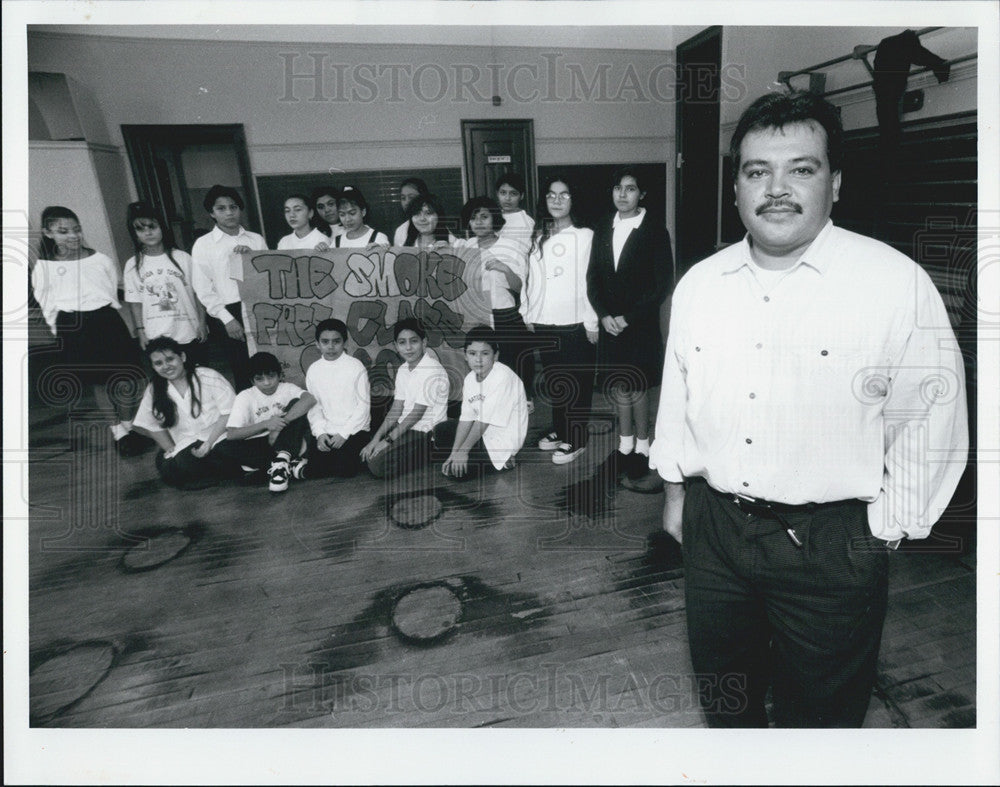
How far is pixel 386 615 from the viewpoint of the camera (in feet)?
6.67

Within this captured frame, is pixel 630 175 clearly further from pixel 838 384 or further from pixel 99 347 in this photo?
pixel 99 347

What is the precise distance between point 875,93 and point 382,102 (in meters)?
3.46

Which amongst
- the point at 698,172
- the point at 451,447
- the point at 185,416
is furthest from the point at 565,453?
the point at 698,172

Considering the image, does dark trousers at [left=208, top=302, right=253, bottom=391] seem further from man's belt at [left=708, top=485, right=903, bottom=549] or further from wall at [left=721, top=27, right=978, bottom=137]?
man's belt at [left=708, top=485, right=903, bottom=549]

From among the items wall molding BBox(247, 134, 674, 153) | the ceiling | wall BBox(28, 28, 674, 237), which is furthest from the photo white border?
wall molding BBox(247, 134, 674, 153)

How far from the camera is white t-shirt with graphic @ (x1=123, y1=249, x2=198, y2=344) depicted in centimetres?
310

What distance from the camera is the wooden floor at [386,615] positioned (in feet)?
5.56

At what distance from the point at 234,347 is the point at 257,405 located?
0.58m

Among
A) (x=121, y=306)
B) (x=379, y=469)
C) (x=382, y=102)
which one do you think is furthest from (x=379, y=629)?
(x=382, y=102)

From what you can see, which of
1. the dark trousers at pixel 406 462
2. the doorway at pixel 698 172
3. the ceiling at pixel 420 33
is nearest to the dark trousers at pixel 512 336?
the dark trousers at pixel 406 462

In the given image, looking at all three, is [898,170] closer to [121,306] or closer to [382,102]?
[382,102]

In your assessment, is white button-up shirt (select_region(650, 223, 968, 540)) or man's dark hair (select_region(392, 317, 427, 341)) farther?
man's dark hair (select_region(392, 317, 427, 341))

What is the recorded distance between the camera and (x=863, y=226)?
3195 mm

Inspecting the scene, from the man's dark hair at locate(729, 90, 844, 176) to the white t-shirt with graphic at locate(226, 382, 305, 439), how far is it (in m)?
2.69
